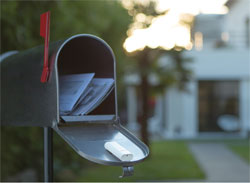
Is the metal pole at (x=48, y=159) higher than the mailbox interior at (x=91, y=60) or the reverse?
the reverse

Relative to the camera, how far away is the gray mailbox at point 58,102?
86.3 inches

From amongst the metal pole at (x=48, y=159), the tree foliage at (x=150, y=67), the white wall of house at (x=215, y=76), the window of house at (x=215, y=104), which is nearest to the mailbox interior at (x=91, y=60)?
the metal pole at (x=48, y=159)

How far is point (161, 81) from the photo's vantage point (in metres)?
12.7

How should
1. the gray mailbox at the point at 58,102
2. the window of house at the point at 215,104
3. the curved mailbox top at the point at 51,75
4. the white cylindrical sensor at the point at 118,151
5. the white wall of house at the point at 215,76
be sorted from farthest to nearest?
the window of house at the point at 215,104 → the white wall of house at the point at 215,76 → the curved mailbox top at the point at 51,75 → the gray mailbox at the point at 58,102 → the white cylindrical sensor at the point at 118,151

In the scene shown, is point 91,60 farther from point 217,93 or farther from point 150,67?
point 217,93

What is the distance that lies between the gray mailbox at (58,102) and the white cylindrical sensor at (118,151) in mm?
22

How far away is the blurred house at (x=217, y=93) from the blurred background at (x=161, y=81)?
0.17 feet

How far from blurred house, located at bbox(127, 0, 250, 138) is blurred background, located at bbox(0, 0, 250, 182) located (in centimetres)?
5

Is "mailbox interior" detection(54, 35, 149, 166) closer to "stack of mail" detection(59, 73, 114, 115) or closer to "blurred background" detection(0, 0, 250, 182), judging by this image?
"stack of mail" detection(59, 73, 114, 115)

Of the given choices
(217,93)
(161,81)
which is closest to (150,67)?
(161,81)

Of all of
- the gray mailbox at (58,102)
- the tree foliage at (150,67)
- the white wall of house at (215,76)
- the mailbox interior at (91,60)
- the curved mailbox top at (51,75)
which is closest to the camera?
the gray mailbox at (58,102)

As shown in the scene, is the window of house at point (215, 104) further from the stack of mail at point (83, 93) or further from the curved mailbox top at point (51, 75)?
the stack of mail at point (83, 93)

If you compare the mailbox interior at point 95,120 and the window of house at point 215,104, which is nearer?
the mailbox interior at point 95,120

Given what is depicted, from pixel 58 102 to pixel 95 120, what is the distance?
287 mm
